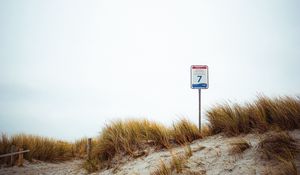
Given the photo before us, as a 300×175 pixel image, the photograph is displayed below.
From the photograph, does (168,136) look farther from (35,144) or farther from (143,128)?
(35,144)

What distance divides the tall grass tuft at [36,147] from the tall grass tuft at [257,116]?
10.9 m

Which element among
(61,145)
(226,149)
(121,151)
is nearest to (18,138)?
(61,145)

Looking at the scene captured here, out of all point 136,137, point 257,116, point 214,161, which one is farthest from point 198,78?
point 214,161

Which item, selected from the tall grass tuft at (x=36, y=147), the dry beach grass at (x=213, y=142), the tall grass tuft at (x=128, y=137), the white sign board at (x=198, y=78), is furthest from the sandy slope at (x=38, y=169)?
the white sign board at (x=198, y=78)

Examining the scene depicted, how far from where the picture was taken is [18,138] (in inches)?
530

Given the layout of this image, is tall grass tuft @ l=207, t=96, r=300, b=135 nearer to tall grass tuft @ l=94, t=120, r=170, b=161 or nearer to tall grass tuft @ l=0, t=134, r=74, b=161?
tall grass tuft @ l=94, t=120, r=170, b=161

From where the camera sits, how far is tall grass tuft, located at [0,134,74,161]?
41.9 ft

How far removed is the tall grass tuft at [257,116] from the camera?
5207mm

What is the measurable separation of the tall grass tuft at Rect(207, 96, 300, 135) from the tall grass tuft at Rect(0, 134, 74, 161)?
10.9 metres

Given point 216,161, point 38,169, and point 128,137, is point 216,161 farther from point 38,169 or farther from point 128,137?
point 38,169

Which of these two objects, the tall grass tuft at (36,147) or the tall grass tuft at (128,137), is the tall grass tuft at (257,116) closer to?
the tall grass tuft at (128,137)

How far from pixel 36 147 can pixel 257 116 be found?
12453 millimetres

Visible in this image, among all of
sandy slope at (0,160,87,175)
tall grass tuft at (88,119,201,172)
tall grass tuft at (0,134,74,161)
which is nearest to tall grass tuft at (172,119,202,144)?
tall grass tuft at (88,119,201,172)

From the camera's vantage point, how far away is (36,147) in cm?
1320
